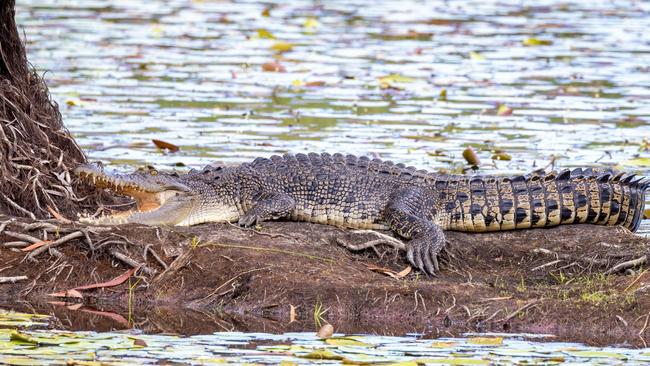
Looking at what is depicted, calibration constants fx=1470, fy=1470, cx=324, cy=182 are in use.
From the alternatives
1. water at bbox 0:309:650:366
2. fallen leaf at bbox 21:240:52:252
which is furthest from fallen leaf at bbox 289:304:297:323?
fallen leaf at bbox 21:240:52:252

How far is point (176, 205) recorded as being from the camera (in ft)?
Answer: 32.9

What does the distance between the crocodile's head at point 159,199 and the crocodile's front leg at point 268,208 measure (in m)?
0.22

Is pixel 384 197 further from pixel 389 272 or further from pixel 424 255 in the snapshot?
pixel 389 272

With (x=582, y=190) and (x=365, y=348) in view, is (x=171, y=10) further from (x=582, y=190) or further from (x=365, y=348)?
(x=365, y=348)

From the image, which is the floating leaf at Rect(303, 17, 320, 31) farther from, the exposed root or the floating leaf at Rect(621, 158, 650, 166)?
the exposed root

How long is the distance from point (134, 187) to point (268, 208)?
0.93 metres

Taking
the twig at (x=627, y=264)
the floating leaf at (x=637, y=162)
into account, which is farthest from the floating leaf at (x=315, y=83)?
the twig at (x=627, y=264)

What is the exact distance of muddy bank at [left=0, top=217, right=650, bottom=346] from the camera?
8.45 m

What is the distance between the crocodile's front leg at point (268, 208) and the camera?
1005 cm

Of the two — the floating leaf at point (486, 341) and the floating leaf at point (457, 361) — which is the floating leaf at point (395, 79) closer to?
the floating leaf at point (486, 341)

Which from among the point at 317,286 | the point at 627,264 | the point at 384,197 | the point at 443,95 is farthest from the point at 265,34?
the point at 317,286

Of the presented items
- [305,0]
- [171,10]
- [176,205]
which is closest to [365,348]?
[176,205]

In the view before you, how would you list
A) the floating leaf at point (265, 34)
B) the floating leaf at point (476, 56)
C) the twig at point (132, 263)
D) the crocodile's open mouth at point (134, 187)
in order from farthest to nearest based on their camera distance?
the floating leaf at point (265, 34), the floating leaf at point (476, 56), the crocodile's open mouth at point (134, 187), the twig at point (132, 263)

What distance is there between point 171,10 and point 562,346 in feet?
62.1
